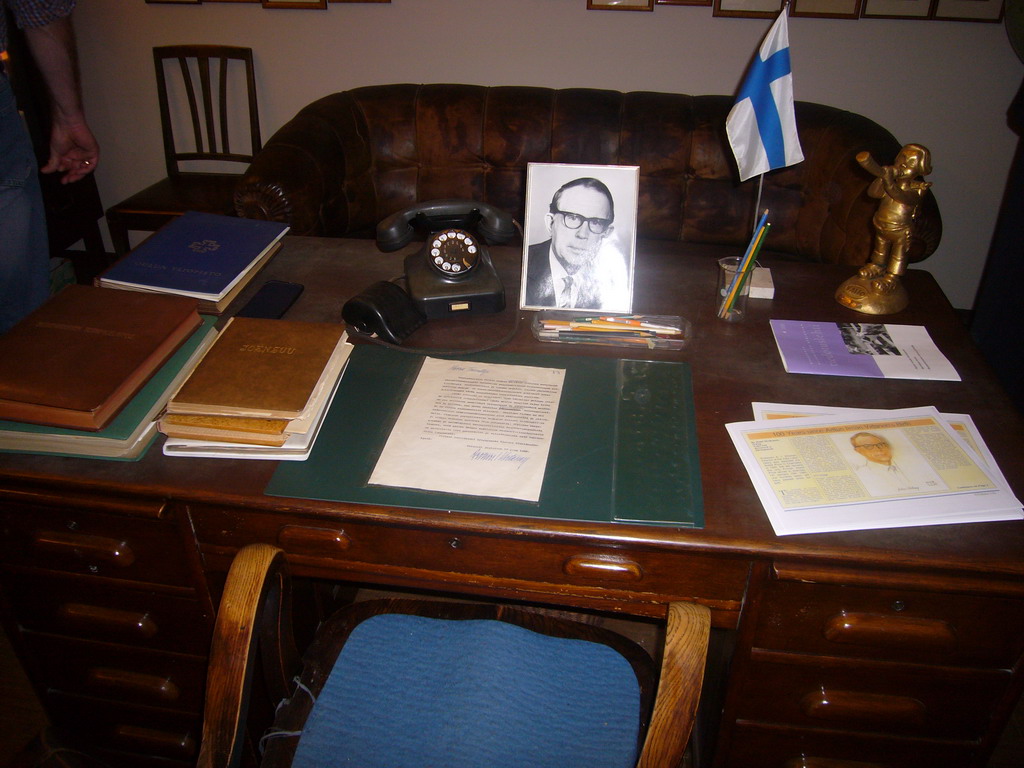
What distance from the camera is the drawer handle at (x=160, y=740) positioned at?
133 centimetres

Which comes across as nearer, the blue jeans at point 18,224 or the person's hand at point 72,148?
the blue jeans at point 18,224

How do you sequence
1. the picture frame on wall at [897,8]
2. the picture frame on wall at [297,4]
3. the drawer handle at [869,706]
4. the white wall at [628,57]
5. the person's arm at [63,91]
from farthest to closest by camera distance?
the picture frame on wall at [297,4] → the white wall at [628,57] → the picture frame on wall at [897,8] → the person's arm at [63,91] → the drawer handle at [869,706]

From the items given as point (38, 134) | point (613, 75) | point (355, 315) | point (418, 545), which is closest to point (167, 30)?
point (38, 134)

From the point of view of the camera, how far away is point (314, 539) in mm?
991

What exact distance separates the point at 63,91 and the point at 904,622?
217 cm

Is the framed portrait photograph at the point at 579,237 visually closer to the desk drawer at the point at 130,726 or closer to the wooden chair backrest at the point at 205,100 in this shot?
the desk drawer at the point at 130,726

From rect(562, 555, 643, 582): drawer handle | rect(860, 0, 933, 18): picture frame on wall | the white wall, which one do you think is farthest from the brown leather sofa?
rect(562, 555, 643, 582): drawer handle

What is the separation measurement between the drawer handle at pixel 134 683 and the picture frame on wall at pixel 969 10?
3.08 metres

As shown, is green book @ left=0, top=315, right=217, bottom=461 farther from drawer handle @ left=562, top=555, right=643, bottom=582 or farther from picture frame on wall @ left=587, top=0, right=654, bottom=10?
picture frame on wall @ left=587, top=0, right=654, bottom=10

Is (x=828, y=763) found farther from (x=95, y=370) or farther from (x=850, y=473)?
(x=95, y=370)

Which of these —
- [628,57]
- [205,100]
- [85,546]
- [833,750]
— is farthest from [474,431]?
[205,100]

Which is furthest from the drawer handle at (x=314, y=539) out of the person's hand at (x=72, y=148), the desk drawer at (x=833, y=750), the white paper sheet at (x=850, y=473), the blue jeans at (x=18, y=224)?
the person's hand at (x=72, y=148)

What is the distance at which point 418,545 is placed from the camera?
0.98m

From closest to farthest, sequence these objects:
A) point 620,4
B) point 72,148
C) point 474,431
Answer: point 474,431
point 72,148
point 620,4
